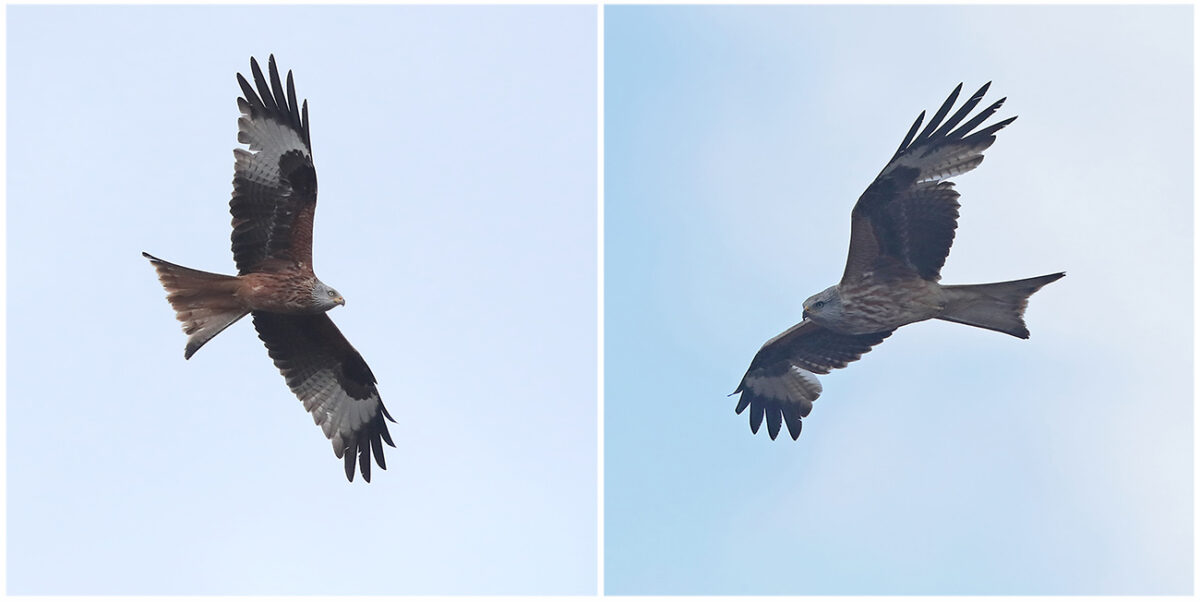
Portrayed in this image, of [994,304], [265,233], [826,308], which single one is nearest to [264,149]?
[265,233]

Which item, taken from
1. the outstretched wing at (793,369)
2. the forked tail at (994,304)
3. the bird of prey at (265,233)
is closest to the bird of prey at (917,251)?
the forked tail at (994,304)

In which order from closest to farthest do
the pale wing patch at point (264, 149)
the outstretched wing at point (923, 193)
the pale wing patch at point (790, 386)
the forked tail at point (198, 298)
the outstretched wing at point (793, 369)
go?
1. the forked tail at point (198, 298)
2. the pale wing patch at point (264, 149)
3. the outstretched wing at point (923, 193)
4. the outstretched wing at point (793, 369)
5. the pale wing patch at point (790, 386)

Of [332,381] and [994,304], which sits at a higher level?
[994,304]

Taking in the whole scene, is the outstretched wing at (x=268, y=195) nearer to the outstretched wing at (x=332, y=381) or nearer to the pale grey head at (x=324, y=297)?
the pale grey head at (x=324, y=297)

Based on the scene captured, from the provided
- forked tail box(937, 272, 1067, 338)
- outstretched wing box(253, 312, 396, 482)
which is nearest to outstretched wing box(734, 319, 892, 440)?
forked tail box(937, 272, 1067, 338)

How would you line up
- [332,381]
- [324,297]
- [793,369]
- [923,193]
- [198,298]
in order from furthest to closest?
1. [793,369]
2. [332,381]
3. [923,193]
4. [324,297]
5. [198,298]

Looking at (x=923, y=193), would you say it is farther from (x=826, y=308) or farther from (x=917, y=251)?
(x=826, y=308)

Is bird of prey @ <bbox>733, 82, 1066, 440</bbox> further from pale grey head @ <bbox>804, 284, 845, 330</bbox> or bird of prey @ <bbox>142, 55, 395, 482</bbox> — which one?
bird of prey @ <bbox>142, 55, 395, 482</bbox>
